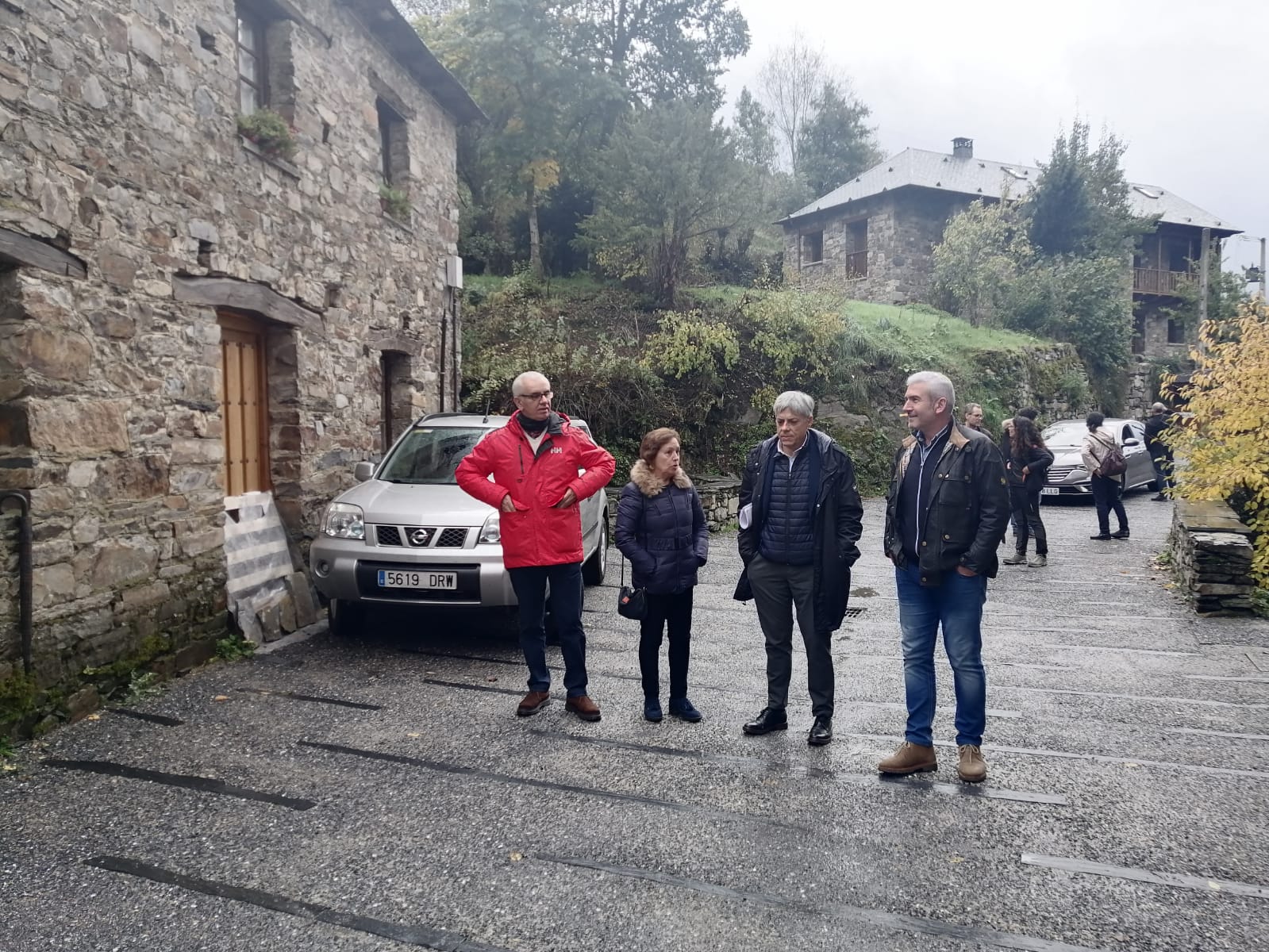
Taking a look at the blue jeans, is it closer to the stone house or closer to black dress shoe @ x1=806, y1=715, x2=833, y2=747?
black dress shoe @ x1=806, y1=715, x2=833, y2=747

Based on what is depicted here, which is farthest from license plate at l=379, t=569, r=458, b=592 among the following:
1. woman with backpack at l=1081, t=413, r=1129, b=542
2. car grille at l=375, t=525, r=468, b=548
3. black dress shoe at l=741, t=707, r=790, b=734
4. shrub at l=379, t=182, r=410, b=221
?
woman with backpack at l=1081, t=413, r=1129, b=542

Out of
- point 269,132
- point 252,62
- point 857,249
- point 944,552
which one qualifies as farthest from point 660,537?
point 857,249

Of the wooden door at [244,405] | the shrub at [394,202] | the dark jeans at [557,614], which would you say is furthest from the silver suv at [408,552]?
the shrub at [394,202]

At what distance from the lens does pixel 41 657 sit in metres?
4.74

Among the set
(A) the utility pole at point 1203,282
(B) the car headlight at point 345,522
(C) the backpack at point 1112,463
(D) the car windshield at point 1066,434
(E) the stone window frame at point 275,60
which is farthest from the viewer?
(A) the utility pole at point 1203,282

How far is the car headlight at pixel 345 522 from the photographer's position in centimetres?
638

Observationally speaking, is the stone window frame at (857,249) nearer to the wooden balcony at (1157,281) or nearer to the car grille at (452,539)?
the wooden balcony at (1157,281)

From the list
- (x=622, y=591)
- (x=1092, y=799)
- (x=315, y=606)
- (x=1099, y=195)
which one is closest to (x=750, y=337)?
(x=315, y=606)

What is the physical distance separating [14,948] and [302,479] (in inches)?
210

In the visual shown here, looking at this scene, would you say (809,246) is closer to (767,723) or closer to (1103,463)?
(1103,463)

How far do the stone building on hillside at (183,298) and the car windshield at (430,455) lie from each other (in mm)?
1062

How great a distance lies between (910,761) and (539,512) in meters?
2.27

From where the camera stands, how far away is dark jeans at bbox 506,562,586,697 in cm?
501

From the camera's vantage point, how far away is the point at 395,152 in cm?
1027
